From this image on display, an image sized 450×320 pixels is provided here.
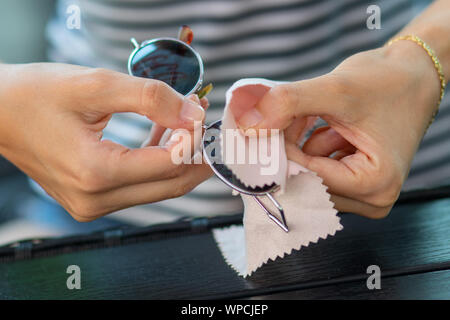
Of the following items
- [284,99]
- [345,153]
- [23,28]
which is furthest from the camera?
[23,28]

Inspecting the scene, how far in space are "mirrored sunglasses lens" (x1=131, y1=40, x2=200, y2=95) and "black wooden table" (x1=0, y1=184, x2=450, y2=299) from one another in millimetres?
171

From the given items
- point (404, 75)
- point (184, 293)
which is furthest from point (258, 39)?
point (184, 293)

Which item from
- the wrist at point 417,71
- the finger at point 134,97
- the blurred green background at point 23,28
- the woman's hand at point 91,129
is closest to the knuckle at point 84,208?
the woman's hand at point 91,129

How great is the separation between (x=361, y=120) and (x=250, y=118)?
0.34 feet

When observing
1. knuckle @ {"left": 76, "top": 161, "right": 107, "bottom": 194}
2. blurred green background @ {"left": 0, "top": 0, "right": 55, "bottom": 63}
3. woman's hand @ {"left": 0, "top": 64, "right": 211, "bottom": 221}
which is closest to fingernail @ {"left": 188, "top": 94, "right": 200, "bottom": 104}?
woman's hand @ {"left": 0, "top": 64, "right": 211, "bottom": 221}

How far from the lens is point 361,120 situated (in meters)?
0.48

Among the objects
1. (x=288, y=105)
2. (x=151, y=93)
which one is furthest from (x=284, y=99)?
(x=151, y=93)

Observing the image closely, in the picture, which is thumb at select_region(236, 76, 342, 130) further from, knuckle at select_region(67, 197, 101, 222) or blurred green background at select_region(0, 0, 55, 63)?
blurred green background at select_region(0, 0, 55, 63)

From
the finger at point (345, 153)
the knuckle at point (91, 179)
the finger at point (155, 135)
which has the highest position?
the finger at point (155, 135)

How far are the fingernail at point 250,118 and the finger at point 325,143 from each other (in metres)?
0.09

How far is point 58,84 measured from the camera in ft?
→ 1.59

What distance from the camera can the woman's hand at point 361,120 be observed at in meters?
0.45

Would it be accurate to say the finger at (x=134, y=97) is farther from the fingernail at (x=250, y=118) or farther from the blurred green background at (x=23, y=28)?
the blurred green background at (x=23, y=28)

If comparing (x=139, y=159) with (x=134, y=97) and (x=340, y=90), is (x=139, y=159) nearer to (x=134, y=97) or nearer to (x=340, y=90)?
(x=134, y=97)
